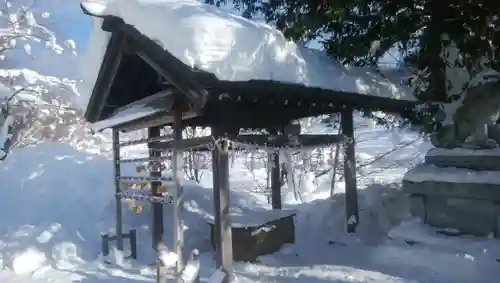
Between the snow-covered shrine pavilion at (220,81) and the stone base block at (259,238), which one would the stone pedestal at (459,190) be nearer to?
the snow-covered shrine pavilion at (220,81)

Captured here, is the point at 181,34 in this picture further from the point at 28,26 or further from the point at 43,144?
the point at 28,26

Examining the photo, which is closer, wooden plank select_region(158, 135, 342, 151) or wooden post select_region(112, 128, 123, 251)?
wooden plank select_region(158, 135, 342, 151)

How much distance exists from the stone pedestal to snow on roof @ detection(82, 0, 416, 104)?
5.81 feet

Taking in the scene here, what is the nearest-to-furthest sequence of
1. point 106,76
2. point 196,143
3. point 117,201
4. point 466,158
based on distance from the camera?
point 196,143 → point 466,158 → point 106,76 → point 117,201

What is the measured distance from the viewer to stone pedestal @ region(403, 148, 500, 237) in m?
6.91

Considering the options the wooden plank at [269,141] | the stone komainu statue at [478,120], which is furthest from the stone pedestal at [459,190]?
the wooden plank at [269,141]

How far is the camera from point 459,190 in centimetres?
716

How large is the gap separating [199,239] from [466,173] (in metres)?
5.03

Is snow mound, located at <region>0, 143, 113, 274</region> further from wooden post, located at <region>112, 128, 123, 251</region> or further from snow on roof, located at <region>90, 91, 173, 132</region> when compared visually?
snow on roof, located at <region>90, 91, 173, 132</region>

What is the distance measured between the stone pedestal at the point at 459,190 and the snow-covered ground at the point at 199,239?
286 millimetres

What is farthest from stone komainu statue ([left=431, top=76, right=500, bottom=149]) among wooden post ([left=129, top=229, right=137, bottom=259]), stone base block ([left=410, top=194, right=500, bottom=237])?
wooden post ([left=129, top=229, right=137, bottom=259])

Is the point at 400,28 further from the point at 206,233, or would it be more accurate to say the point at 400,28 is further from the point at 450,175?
the point at 206,233

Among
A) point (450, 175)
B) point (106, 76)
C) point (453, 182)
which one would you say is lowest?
point (453, 182)

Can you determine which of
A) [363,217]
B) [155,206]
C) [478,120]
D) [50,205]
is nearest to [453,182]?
[478,120]
